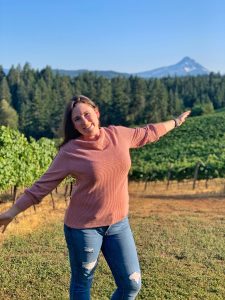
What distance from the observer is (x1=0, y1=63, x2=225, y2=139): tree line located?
A: 218 ft

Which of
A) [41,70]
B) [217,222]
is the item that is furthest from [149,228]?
[41,70]

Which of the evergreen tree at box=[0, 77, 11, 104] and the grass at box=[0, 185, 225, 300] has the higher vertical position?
the evergreen tree at box=[0, 77, 11, 104]

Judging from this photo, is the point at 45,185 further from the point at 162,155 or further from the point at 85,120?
the point at 162,155

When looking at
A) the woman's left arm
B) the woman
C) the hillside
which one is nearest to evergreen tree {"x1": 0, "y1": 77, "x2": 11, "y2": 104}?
the hillside

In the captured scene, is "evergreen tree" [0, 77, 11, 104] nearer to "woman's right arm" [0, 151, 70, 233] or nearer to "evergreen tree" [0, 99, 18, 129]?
"evergreen tree" [0, 99, 18, 129]

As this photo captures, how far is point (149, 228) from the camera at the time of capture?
934cm

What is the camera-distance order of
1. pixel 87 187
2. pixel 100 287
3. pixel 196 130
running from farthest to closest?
pixel 196 130 < pixel 100 287 < pixel 87 187

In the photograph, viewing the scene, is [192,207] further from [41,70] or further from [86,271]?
[41,70]

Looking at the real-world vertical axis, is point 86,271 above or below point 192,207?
above

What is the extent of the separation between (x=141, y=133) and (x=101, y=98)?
2665 inches

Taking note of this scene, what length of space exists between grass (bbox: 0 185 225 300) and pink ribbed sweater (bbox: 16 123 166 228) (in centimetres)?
243

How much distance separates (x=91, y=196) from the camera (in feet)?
10.6

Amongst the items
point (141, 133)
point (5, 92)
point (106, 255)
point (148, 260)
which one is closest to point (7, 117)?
point (5, 92)

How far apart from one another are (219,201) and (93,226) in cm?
1181
